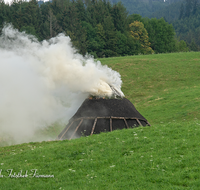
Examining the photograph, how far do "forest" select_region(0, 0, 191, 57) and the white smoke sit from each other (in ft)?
126

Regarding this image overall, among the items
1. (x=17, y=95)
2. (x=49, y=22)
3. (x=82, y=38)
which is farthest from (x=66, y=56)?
(x=49, y=22)

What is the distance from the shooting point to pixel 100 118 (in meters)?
14.6

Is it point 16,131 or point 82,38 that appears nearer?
point 16,131

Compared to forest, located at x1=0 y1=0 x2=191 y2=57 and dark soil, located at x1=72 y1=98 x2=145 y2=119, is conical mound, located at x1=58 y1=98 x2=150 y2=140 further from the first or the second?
forest, located at x1=0 y1=0 x2=191 y2=57

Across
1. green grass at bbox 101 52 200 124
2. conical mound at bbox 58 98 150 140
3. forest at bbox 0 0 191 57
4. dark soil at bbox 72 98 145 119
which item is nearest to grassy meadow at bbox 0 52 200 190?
conical mound at bbox 58 98 150 140

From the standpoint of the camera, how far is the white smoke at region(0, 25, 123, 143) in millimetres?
15422

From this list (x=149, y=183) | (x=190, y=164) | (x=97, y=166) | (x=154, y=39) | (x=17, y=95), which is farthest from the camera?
(x=154, y=39)

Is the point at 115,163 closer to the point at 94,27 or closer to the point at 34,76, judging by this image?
the point at 34,76

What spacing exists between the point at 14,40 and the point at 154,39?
204ft

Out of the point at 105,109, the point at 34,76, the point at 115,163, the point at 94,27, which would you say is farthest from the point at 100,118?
the point at 94,27

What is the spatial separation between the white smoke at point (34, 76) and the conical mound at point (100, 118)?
872mm

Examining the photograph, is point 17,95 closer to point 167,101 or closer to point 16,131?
point 16,131

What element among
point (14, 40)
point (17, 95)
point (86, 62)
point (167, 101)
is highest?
point (14, 40)

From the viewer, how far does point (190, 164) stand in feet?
27.2
